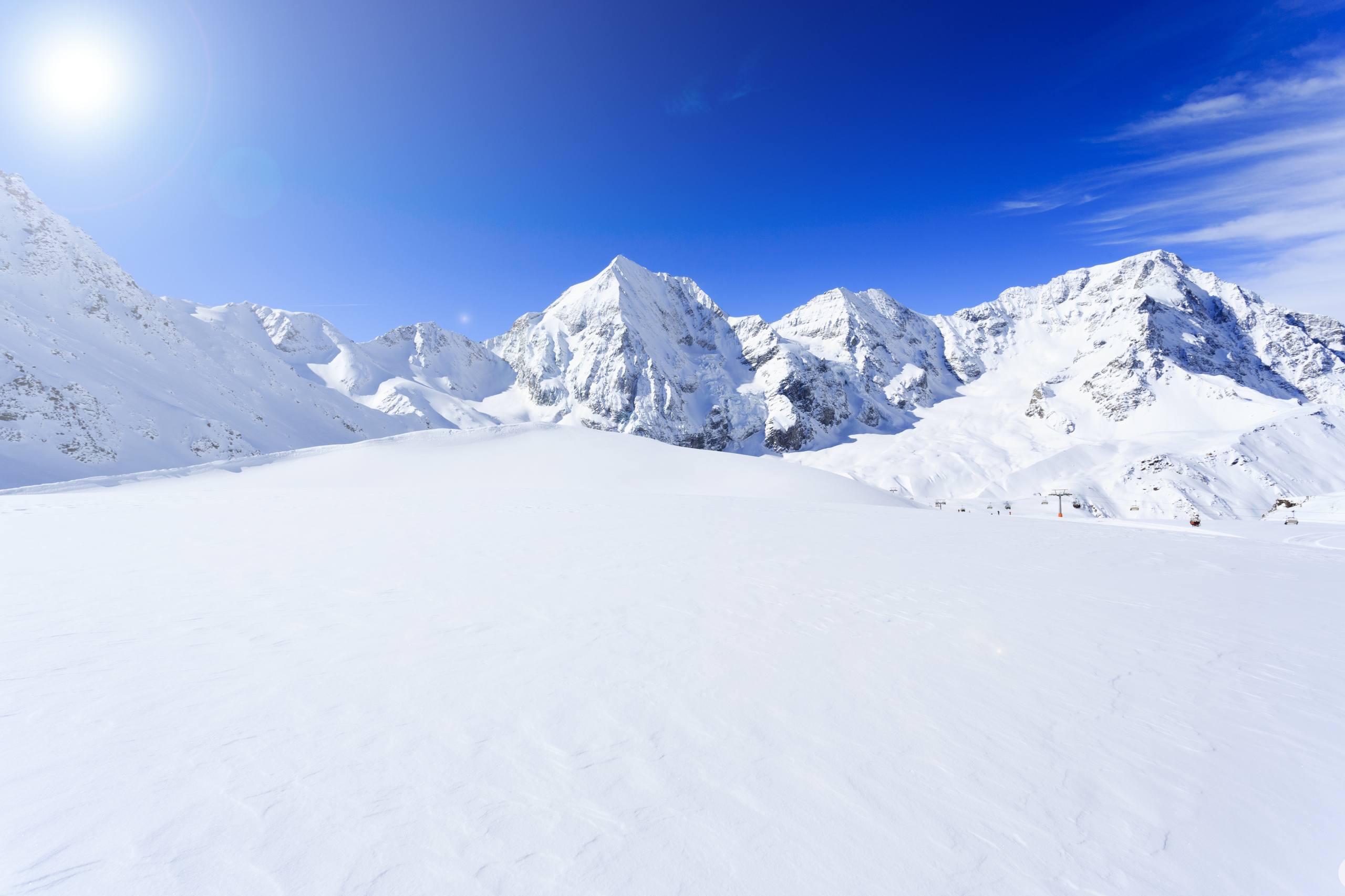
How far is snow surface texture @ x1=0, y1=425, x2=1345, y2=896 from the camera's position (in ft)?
9.09

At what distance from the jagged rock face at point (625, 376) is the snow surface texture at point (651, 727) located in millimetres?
152806

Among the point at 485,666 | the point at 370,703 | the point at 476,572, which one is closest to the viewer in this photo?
the point at 370,703

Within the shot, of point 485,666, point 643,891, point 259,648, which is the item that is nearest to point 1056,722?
point 643,891

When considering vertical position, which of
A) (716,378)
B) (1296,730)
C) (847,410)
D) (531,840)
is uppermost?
(716,378)

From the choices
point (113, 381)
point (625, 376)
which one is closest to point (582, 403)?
point (625, 376)

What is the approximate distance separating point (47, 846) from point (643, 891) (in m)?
Result: 3.08

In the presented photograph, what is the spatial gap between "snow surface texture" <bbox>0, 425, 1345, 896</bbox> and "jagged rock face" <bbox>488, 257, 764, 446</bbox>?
501 ft

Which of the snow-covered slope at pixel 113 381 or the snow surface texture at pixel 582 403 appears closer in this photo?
the snow-covered slope at pixel 113 381

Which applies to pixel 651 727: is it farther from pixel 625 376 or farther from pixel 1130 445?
pixel 1130 445

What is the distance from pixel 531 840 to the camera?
9.34 ft

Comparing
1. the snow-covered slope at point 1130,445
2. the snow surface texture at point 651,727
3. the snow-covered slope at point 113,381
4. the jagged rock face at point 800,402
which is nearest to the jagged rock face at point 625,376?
the jagged rock face at point 800,402

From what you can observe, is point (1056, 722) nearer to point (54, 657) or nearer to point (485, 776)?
point (485, 776)

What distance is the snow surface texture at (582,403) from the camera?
6012 centimetres

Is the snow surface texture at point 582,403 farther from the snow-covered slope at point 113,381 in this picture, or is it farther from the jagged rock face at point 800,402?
the jagged rock face at point 800,402
